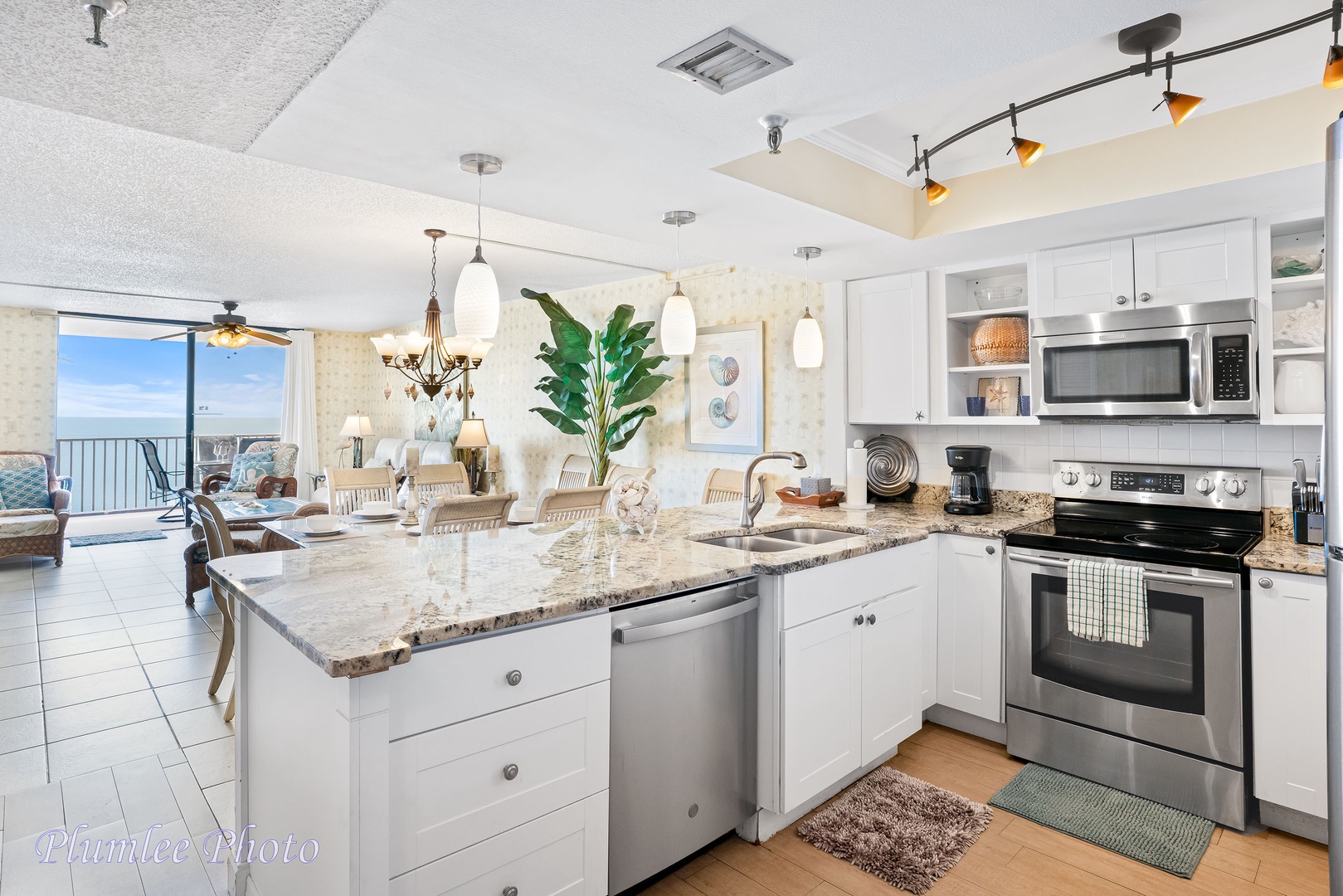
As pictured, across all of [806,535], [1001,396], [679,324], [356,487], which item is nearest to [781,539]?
[806,535]

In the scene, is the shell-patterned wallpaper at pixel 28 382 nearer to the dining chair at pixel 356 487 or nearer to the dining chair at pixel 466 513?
the dining chair at pixel 356 487

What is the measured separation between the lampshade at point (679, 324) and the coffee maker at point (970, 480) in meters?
1.43

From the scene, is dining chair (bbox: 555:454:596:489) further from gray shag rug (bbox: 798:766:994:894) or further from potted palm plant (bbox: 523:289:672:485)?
gray shag rug (bbox: 798:766:994:894)

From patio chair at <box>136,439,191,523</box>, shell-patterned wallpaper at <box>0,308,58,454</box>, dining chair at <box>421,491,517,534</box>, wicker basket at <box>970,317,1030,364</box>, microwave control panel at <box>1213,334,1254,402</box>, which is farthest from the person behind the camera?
patio chair at <box>136,439,191,523</box>

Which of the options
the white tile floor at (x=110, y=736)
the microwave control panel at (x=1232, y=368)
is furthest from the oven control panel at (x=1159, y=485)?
the white tile floor at (x=110, y=736)

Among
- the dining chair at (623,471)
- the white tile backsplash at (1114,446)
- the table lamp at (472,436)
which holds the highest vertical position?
the table lamp at (472,436)

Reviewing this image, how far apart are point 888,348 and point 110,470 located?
10776 mm

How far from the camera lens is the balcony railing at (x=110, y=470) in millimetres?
9375

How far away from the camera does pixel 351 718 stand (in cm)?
129

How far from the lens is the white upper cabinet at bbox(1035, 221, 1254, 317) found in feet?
8.58

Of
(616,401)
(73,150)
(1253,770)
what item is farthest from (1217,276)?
(73,150)

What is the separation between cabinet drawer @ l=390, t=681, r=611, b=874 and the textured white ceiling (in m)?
1.51

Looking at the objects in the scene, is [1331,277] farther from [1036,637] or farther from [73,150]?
[73,150]

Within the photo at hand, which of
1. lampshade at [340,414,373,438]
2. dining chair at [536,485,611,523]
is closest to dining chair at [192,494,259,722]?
dining chair at [536,485,611,523]
